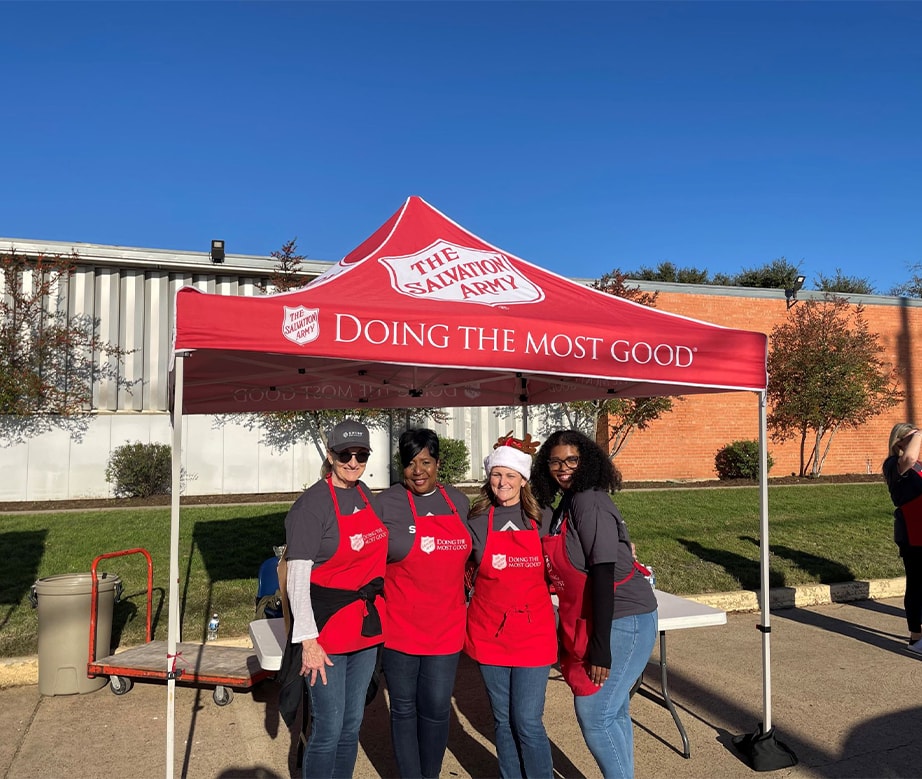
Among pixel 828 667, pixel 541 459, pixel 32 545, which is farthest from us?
pixel 32 545

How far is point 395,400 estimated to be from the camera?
7438mm

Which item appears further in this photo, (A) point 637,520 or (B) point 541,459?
(A) point 637,520

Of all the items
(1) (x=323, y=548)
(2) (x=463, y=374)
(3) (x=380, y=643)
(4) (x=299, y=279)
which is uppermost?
(4) (x=299, y=279)

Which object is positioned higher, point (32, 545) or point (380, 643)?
point (380, 643)

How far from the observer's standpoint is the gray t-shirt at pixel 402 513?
3.39m

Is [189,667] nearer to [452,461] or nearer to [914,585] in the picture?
[914,585]

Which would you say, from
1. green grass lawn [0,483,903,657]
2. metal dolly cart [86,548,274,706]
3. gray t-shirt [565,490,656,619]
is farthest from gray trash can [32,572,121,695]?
gray t-shirt [565,490,656,619]

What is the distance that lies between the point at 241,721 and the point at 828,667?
4.65 metres

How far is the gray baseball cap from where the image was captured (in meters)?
3.33

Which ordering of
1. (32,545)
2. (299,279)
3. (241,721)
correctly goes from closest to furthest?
(241,721) < (32,545) < (299,279)

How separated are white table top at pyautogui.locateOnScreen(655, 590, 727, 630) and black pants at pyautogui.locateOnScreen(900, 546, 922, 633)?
2771 millimetres

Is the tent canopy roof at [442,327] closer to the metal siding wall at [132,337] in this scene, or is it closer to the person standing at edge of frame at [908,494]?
the person standing at edge of frame at [908,494]

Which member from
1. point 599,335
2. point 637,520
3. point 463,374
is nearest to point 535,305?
point 599,335

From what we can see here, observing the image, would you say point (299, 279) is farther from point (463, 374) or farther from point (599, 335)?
point (599, 335)
